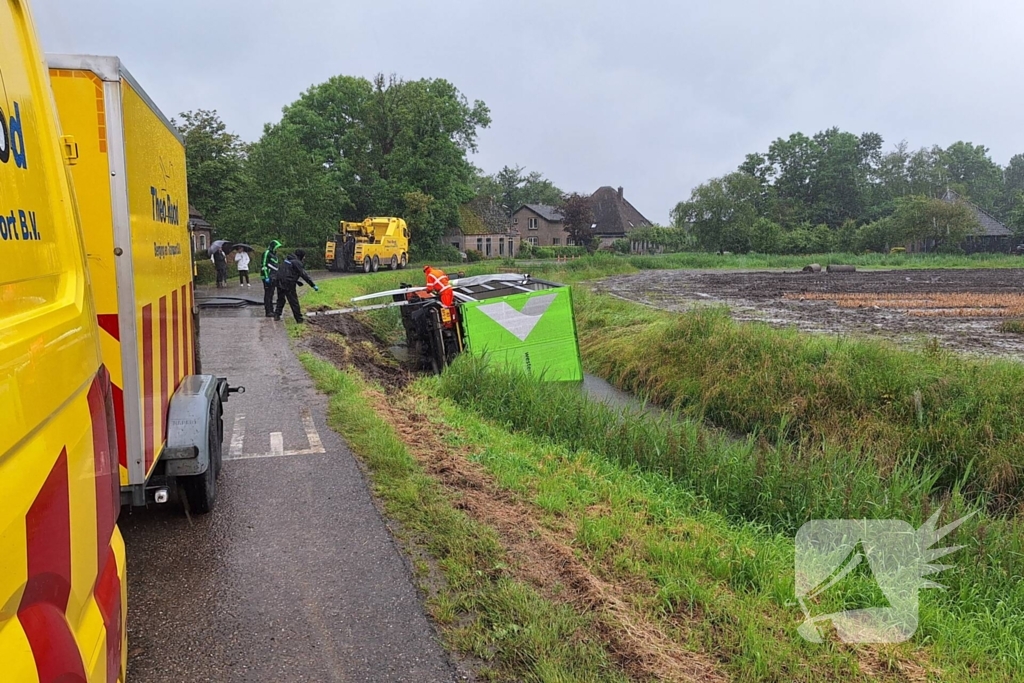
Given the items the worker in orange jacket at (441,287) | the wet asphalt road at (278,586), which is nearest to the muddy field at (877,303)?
the worker in orange jacket at (441,287)

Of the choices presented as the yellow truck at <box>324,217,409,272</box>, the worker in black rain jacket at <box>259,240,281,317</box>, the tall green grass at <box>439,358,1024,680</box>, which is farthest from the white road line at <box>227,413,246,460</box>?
the yellow truck at <box>324,217,409,272</box>

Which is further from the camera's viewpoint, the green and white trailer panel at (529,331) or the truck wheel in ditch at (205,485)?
the green and white trailer panel at (529,331)

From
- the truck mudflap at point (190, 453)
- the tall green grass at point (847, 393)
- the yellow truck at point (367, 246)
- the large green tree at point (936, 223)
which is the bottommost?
the tall green grass at point (847, 393)

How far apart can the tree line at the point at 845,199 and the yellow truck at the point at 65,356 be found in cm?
6558

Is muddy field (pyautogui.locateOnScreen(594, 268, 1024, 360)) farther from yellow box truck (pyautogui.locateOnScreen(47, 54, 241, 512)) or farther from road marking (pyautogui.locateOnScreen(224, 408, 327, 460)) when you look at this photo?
yellow box truck (pyautogui.locateOnScreen(47, 54, 241, 512))

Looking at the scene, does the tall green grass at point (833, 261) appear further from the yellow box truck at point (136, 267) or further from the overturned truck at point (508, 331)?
the yellow box truck at point (136, 267)

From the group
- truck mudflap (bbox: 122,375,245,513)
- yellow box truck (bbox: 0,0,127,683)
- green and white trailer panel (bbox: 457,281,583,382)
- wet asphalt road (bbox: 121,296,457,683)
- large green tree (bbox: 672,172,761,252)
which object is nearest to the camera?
yellow box truck (bbox: 0,0,127,683)

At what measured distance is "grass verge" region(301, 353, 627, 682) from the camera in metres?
3.24

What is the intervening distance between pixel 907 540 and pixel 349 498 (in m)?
4.00

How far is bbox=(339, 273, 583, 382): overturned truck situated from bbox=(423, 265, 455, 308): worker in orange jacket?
0.09 m

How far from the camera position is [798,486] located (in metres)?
6.50

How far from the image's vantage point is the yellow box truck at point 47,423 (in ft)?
4.77

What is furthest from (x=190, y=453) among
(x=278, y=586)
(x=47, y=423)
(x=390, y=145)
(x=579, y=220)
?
(x=579, y=220)

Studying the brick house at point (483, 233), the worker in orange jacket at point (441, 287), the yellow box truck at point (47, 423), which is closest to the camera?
the yellow box truck at point (47, 423)
